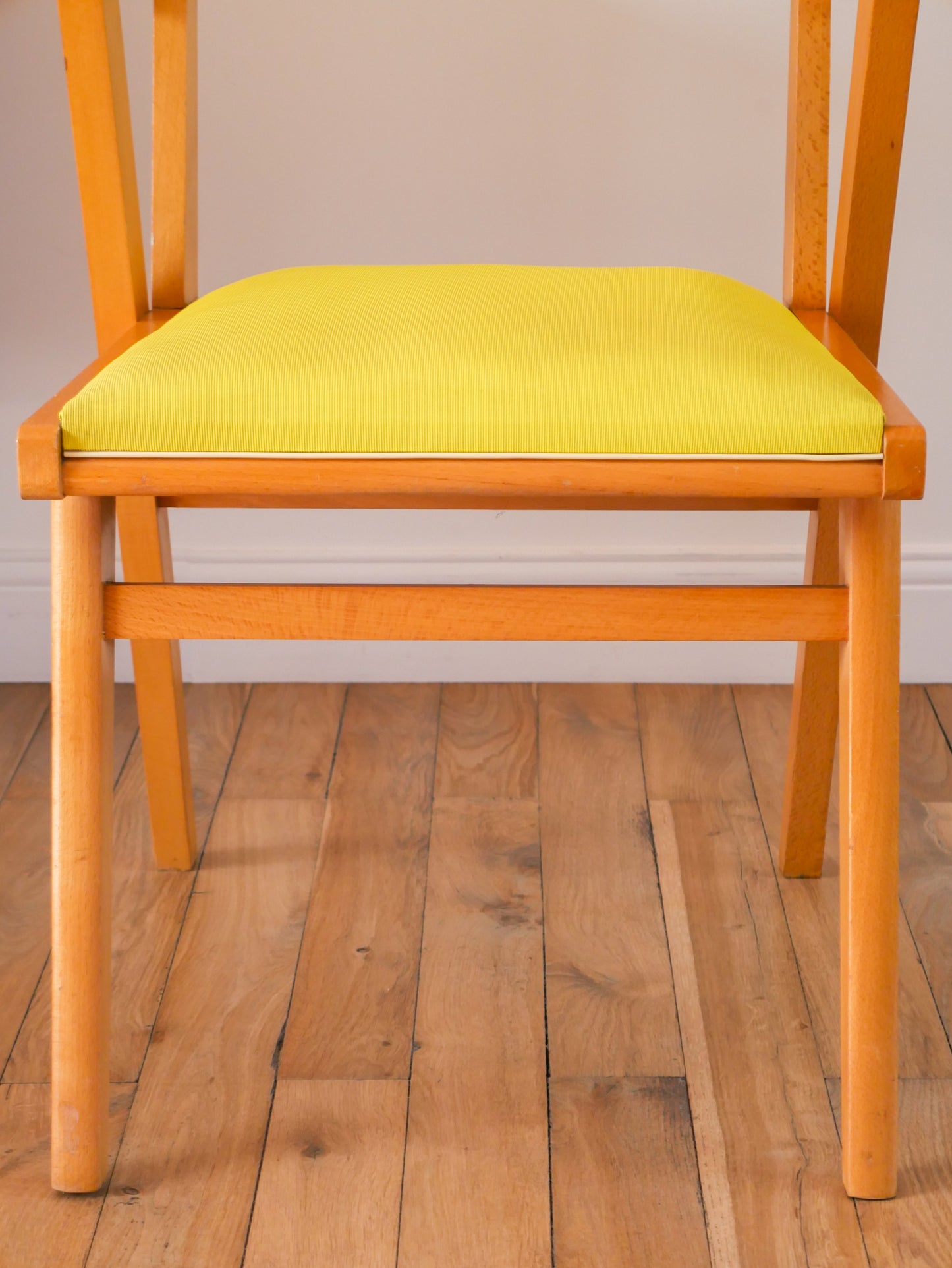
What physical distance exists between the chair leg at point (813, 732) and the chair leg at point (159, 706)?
20.5 inches

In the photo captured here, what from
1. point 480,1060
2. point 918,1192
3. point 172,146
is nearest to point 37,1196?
point 480,1060

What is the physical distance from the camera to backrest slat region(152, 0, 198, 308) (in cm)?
107

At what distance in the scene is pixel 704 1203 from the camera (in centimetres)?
86

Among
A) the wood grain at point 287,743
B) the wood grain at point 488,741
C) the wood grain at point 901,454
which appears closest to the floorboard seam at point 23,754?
the wood grain at point 287,743

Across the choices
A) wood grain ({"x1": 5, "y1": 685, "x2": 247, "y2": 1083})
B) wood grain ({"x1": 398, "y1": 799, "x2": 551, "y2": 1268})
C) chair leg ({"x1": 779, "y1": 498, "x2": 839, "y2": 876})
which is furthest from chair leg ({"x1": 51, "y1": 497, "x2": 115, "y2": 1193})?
chair leg ({"x1": 779, "y1": 498, "x2": 839, "y2": 876})

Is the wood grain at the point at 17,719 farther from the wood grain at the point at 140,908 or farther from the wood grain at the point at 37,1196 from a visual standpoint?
the wood grain at the point at 37,1196

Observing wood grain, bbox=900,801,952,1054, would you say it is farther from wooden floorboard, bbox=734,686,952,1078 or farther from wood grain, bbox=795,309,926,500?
wood grain, bbox=795,309,926,500

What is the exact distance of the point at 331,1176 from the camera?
88 cm

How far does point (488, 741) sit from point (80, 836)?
2.28 feet

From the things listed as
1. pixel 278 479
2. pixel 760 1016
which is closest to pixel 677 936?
pixel 760 1016

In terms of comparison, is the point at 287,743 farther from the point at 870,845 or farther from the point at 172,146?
the point at 870,845

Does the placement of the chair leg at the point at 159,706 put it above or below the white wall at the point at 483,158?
below

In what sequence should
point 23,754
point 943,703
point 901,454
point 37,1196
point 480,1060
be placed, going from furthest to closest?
point 943,703 → point 23,754 → point 480,1060 → point 37,1196 → point 901,454

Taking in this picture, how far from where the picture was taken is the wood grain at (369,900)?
1.01m
